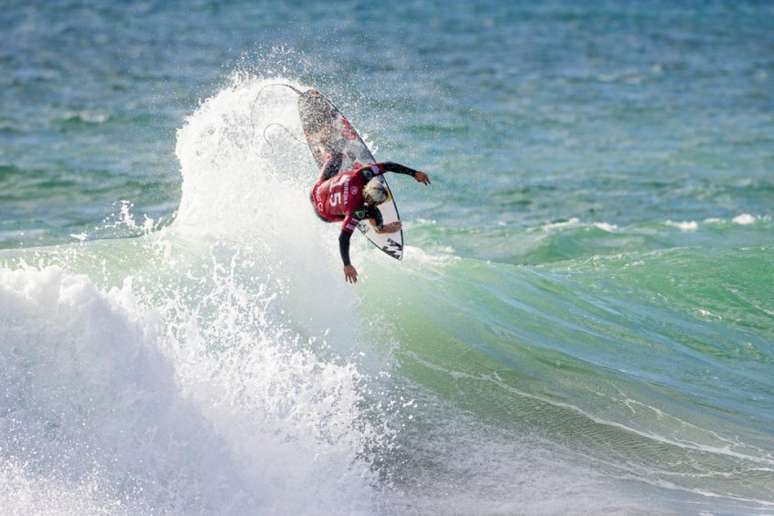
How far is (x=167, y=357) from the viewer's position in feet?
33.3

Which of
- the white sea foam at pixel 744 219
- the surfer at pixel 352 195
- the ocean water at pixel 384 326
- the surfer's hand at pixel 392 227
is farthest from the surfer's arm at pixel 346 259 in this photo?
the white sea foam at pixel 744 219

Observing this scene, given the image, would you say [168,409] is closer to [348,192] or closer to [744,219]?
[348,192]

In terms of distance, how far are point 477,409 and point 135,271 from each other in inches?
167

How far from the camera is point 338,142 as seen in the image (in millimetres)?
12781

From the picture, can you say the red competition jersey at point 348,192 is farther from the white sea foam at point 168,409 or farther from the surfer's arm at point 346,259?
the white sea foam at point 168,409

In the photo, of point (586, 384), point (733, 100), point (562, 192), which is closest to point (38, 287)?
point (586, 384)

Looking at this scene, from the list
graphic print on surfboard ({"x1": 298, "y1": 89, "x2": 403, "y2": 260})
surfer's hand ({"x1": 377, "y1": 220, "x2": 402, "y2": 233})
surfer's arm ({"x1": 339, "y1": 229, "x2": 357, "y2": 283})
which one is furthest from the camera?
graphic print on surfboard ({"x1": 298, "y1": 89, "x2": 403, "y2": 260})

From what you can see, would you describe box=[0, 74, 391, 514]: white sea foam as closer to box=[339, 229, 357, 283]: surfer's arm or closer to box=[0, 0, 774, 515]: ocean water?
box=[0, 0, 774, 515]: ocean water

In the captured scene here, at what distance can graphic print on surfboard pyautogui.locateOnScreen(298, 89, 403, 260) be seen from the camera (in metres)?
12.4

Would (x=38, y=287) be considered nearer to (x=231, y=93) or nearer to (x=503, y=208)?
(x=231, y=93)

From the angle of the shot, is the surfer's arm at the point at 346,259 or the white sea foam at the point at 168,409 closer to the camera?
the white sea foam at the point at 168,409

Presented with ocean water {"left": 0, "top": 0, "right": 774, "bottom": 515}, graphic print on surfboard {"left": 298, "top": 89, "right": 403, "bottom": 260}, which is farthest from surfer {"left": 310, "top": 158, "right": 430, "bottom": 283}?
ocean water {"left": 0, "top": 0, "right": 774, "bottom": 515}

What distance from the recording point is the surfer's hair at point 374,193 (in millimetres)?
10859

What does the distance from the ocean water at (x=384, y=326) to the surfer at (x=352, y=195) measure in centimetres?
124
